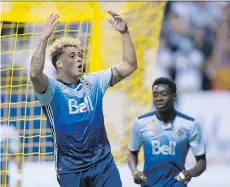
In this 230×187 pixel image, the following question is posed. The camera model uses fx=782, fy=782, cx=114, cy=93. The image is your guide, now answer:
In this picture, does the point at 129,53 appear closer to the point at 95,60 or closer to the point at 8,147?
the point at 95,60

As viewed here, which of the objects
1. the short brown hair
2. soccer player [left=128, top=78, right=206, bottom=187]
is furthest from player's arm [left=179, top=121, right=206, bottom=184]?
the short brown hair

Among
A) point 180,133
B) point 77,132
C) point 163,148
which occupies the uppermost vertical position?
point 77,132

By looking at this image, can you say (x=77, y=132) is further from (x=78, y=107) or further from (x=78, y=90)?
(x=78, y=90)

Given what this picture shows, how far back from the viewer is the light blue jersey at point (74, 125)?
5934 mm

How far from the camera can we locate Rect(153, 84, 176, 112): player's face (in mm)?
7383

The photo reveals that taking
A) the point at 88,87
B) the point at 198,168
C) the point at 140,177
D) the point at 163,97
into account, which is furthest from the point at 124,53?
the point at 198,168

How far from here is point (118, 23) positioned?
20.2 ft

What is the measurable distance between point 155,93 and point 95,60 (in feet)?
3.57

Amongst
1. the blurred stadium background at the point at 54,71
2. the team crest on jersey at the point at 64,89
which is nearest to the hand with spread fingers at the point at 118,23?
the team crest on jersey at the point at 64,89

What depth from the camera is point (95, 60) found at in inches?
325

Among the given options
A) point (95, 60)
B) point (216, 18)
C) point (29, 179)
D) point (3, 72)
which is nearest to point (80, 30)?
point (95, 60)

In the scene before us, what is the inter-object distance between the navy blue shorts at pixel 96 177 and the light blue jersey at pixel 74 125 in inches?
1.5

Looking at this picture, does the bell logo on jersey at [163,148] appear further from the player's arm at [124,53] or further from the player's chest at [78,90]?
the player's chest at [78,90]

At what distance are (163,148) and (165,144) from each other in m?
0.05
